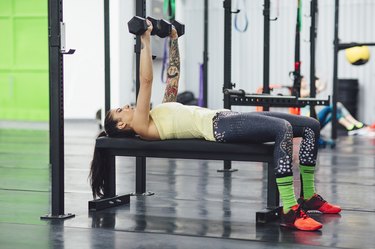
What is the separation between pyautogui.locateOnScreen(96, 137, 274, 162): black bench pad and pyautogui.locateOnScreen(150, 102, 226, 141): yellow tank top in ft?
0.11

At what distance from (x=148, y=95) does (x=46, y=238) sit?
807 millimetres

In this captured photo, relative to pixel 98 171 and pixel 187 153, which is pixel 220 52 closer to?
pixel 98 171

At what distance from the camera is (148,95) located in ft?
10.8

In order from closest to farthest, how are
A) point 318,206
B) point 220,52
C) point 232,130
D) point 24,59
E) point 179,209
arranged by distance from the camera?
point 232,130, point 318,206, point 179,209, point 24,59, point 220,52

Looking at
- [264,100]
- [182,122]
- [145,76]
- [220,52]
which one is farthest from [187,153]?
[220,52]

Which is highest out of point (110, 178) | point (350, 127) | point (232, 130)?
point (232, 130)

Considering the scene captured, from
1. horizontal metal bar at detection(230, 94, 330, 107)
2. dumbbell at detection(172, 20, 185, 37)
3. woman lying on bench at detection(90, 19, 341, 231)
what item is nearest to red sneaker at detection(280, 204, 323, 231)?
woman lying on bench at detection(90, 19, 341, 231)

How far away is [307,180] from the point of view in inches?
137

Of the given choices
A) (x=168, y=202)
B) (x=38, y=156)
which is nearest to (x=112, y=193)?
(x=168, y=202)

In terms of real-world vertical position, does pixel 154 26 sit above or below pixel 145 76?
above

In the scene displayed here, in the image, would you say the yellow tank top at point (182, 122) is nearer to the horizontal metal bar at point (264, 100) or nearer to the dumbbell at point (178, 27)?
the dumbbell at point (178, 27)

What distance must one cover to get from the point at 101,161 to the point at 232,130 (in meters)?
0.75

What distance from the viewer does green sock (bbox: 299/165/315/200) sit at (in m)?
3.45

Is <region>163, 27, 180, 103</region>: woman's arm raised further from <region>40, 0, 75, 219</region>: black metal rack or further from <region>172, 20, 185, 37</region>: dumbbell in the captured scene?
<region>40, 0, 75, 219</region>: black metal rack
